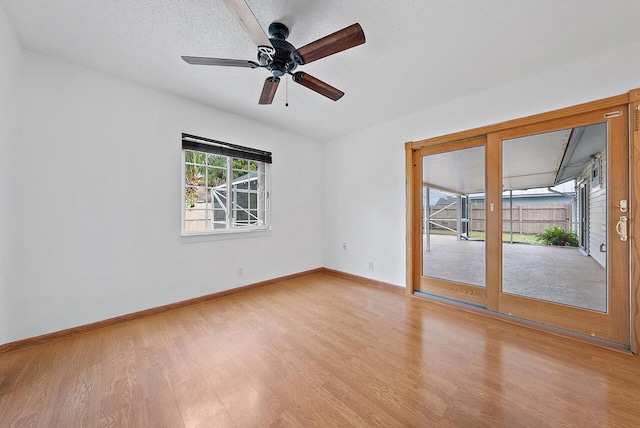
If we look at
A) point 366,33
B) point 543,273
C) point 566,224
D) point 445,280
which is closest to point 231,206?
point 366,33

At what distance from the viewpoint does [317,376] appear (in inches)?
65.1

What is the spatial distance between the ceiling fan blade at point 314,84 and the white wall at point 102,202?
1.76 metres

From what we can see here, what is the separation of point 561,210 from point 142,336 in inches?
167

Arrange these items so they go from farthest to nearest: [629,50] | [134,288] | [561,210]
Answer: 1. [134,288]
2. [561,210]
3. [629,50]

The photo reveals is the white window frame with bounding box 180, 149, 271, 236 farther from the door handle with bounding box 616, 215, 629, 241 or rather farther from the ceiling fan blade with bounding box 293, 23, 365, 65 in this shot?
the door handle with bounding box 616, 215, 629, 241

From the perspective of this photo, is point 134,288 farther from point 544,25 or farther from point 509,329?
point 544,25

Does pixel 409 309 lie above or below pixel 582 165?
below

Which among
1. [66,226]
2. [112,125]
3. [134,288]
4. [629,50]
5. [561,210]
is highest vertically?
[629,50]

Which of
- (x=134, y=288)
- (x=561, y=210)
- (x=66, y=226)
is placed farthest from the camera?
(x=134, y=288)

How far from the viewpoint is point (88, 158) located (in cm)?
231

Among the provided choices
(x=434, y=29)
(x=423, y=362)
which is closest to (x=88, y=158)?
(x=434, y=29)

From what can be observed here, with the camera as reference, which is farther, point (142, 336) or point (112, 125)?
point (112, 125)

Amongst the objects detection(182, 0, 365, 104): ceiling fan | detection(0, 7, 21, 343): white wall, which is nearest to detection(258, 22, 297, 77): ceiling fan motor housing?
detection(182, 0, 365, 104): ceiling fan

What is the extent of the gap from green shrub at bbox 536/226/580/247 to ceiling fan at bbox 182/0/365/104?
2592 millimetres
